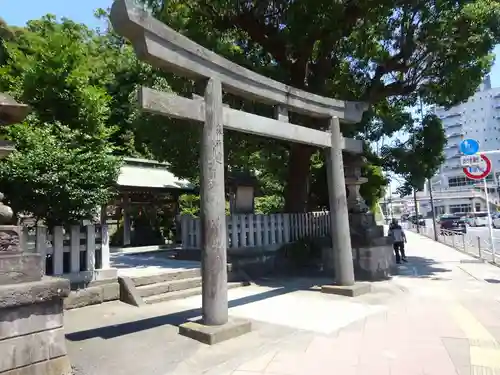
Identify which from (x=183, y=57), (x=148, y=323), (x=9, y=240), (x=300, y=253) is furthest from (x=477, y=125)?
(x=9, y=240)

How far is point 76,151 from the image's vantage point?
276 inches

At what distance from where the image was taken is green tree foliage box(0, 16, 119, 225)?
653cm

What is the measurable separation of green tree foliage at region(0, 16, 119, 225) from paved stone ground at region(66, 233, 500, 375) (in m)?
1.99

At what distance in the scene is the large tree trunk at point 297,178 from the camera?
1325 cm

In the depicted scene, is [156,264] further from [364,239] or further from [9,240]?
[9,240]

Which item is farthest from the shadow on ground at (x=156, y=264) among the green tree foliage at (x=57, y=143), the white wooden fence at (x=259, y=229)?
the green tree foliage at (x=57, y=143)

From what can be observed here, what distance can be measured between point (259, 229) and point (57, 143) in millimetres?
6243

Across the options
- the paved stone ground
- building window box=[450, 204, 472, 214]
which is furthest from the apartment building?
the paved stone ground

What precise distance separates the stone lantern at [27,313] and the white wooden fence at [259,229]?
22.7 ft

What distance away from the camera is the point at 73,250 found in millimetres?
7156

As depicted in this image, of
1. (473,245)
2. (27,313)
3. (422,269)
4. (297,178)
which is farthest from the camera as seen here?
(473,245)

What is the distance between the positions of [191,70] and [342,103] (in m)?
4.20

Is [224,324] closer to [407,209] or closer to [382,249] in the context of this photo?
[382,249]

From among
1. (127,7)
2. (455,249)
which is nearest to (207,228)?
(127,7)
